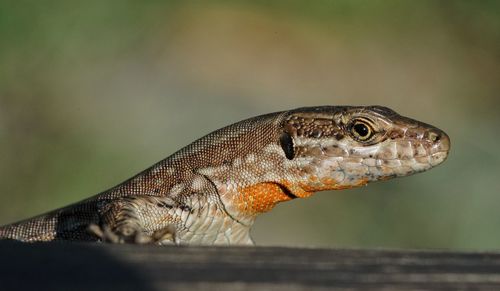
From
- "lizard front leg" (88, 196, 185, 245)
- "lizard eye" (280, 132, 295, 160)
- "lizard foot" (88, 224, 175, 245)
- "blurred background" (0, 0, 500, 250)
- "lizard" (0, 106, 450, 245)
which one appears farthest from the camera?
"blurred background" (0, 0, 500, 250)

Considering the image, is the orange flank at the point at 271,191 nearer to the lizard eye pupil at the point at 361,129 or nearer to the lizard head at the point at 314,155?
the lizard head at the point at 314,155

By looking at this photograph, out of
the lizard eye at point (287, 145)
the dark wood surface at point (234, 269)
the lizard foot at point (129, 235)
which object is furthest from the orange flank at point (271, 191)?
the dark wood surface at point (234, 269)

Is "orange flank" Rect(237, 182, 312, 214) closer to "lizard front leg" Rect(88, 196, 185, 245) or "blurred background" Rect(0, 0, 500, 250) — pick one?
"lizard front leg" Rect(88, 196, 185, 245)

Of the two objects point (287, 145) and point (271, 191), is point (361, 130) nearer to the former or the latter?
point (287, 145)

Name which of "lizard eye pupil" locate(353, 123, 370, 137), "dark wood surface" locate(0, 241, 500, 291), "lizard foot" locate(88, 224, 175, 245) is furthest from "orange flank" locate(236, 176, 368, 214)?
"dark wood surface" locate(0, 241, 500, 291)

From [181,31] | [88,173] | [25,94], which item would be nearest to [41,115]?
[25,94]

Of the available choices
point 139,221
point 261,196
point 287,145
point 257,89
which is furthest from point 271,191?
point 257,89

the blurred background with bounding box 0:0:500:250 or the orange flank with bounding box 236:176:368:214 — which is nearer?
the orange flank with bounding box 236:176:368:214
